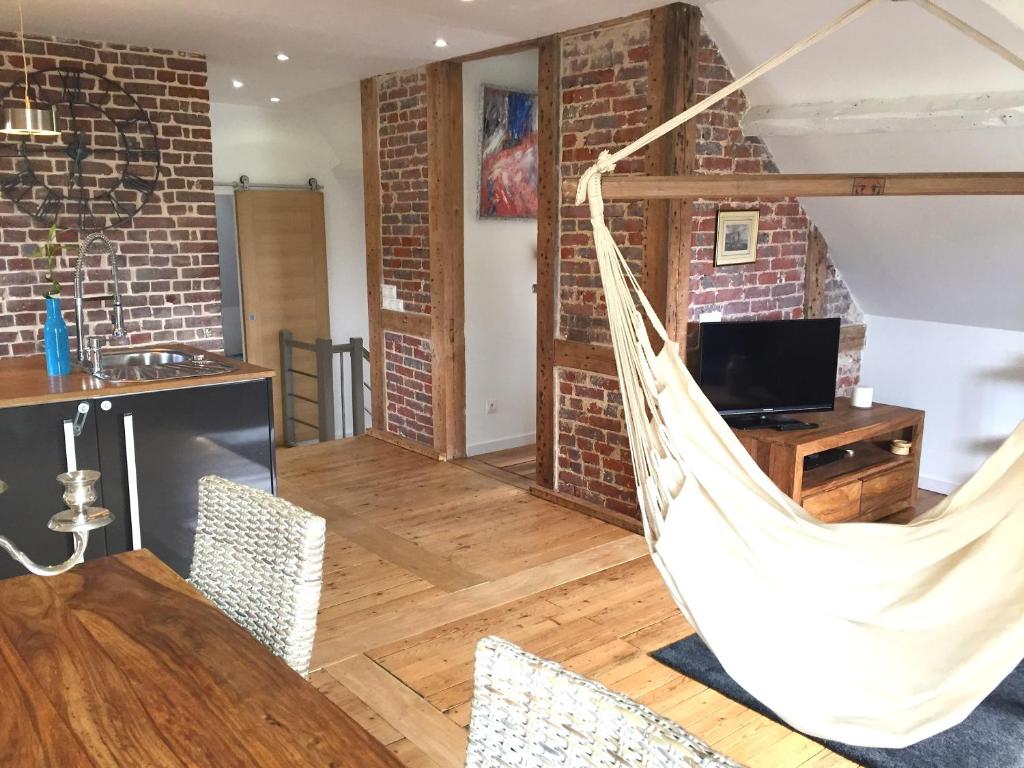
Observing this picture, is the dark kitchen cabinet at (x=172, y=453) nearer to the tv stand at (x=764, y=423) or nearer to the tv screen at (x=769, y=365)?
the tv screen at (x=769, y=365)

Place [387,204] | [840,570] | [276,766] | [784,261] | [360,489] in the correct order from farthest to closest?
[387,204] < [360,489] < [784,261] < [840,570] < [276,766]

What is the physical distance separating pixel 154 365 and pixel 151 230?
1030 millimetres

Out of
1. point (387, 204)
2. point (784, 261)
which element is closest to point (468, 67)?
point (387, 204)

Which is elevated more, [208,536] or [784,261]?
[784,261]

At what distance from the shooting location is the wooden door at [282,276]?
632 centimetres

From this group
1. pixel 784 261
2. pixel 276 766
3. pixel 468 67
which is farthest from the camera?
pixel 468 67

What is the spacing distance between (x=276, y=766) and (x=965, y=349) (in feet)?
14.1

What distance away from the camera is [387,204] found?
205 inches

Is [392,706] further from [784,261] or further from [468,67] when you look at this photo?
[468,67]

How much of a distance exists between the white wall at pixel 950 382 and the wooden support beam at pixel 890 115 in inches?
60.3

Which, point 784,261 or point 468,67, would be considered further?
point 468,67

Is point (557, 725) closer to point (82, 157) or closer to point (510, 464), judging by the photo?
point (82, 157)

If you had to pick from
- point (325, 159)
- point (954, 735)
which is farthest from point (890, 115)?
point (325, 159)

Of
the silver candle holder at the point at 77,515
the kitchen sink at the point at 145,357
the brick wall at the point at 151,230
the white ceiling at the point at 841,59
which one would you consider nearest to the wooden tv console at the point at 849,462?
the white ceiling at the point at 841,59
